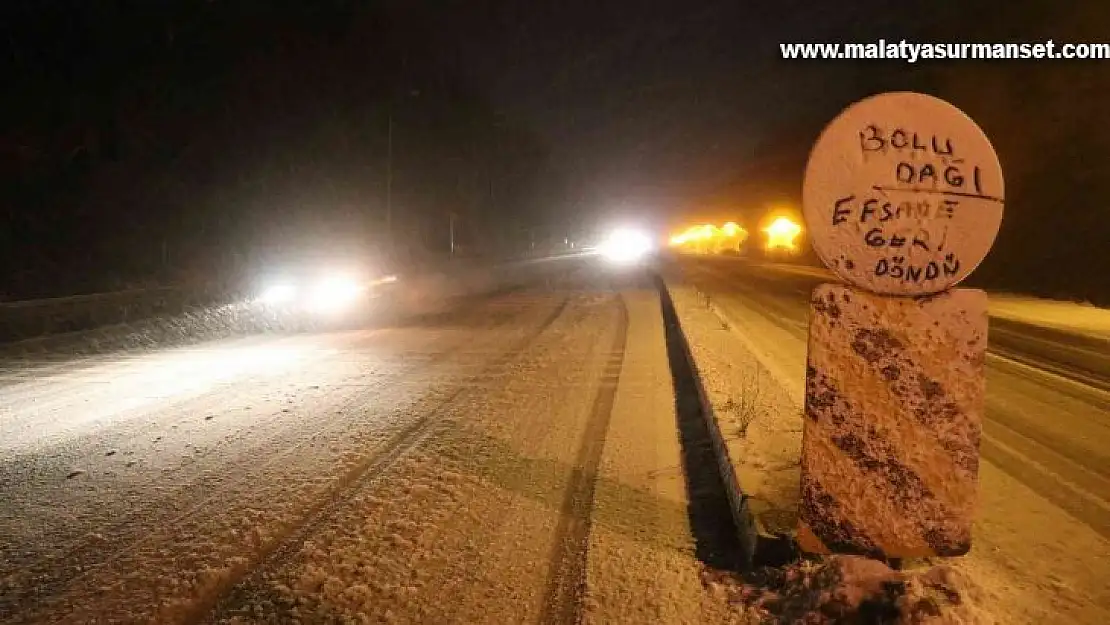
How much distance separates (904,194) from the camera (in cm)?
366

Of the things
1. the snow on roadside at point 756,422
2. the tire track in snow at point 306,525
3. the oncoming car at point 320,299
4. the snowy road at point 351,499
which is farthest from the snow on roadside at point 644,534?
the oncoming car at point 320,299

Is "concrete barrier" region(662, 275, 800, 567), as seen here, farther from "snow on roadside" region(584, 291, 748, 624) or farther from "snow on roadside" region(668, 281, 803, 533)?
"snow on roadside" region(584, 291, 748, 624)

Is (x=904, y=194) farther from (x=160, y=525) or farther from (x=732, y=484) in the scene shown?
(x=160, y=525)

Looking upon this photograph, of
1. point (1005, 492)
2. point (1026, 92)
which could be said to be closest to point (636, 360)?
point (1005, 492)

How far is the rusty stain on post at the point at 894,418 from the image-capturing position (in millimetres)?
3668

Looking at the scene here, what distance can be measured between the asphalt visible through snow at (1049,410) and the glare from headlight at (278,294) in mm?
11567

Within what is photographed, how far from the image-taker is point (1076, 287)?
26.7 m

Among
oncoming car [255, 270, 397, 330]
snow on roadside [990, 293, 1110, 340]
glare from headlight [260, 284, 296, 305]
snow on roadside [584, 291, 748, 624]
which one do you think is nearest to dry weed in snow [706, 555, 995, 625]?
snow on roadside [584, 291, 748, 624]

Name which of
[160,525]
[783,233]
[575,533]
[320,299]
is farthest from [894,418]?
[783,233]

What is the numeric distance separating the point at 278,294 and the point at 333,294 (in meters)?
1.77

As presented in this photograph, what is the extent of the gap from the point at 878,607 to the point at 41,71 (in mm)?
31838

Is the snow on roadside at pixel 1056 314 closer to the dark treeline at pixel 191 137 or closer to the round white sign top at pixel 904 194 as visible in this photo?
the round white sign top at pixel 904 194

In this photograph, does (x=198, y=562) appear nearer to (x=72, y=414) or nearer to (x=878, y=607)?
(x=878, y=607)

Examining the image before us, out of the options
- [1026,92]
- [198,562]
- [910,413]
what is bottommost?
[198,562]
